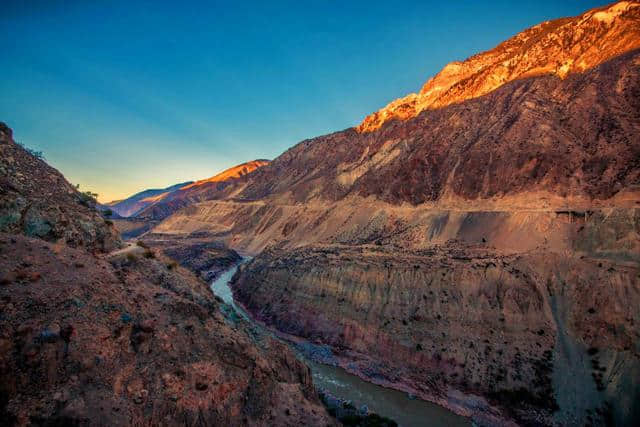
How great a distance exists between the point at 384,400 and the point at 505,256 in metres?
19.8

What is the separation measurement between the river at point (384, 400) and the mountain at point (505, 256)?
3.44ft

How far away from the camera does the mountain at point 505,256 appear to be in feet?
79.5

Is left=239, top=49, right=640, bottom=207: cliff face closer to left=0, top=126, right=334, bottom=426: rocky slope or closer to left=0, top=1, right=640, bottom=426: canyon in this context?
left=0, top=1, right=640, bottom=426: canyon

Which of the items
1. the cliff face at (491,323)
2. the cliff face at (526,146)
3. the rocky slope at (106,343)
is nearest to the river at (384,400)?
the cliff face at (491,323)

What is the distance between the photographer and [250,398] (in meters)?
13.4

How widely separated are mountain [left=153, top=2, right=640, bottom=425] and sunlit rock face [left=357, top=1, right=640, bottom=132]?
323 millimetres

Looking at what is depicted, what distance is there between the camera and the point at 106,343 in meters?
11.0

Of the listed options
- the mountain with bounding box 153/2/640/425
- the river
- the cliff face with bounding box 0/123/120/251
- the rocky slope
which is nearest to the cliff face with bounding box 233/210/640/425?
the mountain with bounding box 153/2/640/425

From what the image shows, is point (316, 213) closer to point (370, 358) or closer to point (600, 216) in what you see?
point (370, 358)

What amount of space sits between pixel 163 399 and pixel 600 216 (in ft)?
129

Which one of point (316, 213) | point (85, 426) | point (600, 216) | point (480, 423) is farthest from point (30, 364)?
point (316, 213)

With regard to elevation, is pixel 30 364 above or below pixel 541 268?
below

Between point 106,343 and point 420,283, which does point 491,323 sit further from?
point 106,343

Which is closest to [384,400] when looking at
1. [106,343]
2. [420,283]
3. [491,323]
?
[491,323]
